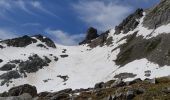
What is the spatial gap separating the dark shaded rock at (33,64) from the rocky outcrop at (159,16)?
53104 millimetres

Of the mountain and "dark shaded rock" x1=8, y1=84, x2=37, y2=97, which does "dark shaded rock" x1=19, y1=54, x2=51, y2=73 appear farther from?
"dark shaded rock" x1=8, y1=84, x2=37, y2=97

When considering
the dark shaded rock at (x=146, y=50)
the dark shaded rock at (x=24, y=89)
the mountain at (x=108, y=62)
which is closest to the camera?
the dark shaded rock at (x=24, y=89)

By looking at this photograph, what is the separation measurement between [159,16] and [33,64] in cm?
6420

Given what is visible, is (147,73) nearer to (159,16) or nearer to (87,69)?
(87,69)

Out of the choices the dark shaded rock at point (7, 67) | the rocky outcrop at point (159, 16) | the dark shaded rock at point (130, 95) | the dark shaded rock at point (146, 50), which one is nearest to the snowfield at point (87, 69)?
the dark shaded rock at point (146, 50)

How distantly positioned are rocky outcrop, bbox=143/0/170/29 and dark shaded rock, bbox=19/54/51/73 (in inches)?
2091

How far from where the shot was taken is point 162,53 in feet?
454

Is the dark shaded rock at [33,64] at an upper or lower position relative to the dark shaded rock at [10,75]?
upper

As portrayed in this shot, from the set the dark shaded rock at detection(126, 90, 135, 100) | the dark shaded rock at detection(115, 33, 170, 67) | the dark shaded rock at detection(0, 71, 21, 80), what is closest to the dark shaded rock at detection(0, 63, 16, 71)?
the dark shaded rock at detection(0, 71, 21, 80)

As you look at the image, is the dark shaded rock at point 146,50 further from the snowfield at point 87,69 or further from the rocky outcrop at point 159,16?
the rocky outcrop at point 159,16

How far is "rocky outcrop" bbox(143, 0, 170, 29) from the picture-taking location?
165 metres

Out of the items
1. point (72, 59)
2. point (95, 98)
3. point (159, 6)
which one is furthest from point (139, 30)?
point (95, 98)

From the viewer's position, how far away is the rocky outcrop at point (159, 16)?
165 metres

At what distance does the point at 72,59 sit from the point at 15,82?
37.4 m
